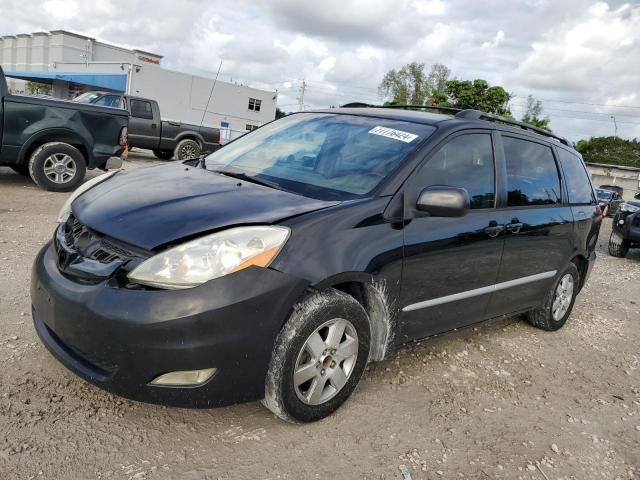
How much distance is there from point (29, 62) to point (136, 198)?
9754 cm

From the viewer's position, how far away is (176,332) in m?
2.26

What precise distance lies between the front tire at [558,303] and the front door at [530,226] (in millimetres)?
184

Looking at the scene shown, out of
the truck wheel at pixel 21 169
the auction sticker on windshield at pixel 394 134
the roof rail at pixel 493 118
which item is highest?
the roof rail at pixel 493 118

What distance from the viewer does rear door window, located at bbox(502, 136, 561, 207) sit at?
12.8 feet

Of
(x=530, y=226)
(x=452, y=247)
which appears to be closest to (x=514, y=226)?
(x=530, y=226)

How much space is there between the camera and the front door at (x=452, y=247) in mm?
3111

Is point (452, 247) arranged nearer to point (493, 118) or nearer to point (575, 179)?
point (493, 118)

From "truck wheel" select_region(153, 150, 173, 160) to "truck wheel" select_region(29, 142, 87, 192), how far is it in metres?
8.02

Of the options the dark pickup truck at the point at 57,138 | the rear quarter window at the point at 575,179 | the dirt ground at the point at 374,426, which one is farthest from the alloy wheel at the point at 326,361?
the dark pickup truck at the point at 57,138

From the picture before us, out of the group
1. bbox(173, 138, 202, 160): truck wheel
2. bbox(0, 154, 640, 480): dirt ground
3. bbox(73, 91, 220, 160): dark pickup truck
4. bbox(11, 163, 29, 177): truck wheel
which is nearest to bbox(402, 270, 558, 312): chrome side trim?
bbox(0, 154, 640, 480): dirt ground

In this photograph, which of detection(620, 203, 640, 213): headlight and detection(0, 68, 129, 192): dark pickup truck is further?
detection(620, 203, 640, 213): headlight

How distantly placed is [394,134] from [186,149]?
544 inches

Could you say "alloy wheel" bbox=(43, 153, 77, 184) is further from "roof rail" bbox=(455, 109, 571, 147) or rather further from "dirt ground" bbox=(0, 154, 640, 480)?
"roof rail" bbox=(455, 109, 571, 147)

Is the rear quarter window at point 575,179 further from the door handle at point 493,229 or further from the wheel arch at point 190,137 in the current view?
the wheel arch at point 190,137
